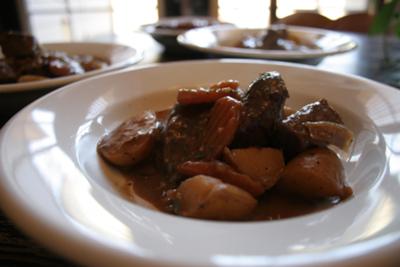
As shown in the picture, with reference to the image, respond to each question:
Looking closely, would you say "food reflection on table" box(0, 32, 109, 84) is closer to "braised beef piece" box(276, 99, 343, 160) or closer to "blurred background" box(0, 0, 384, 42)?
"braised beef piece" box(276, 99, 343, 160)

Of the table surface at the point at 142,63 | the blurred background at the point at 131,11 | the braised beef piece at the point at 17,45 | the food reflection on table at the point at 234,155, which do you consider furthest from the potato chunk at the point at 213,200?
the blurred background at the point at 131,11

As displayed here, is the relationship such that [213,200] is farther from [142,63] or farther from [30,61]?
[142,63]

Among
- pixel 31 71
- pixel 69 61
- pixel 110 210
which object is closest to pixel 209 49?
pixel 69 61

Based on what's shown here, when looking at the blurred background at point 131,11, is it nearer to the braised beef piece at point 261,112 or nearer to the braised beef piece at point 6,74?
the braised beef piece at point 6,74

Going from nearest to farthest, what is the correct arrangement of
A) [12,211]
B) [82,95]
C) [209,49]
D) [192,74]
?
[12,211] → [82,95] → [192,74] → [209,49]

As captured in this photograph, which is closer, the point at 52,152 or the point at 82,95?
the point at 52,152

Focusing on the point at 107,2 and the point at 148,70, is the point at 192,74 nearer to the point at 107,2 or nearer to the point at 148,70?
the point at 148,70

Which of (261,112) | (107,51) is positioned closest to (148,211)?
(261,112)
